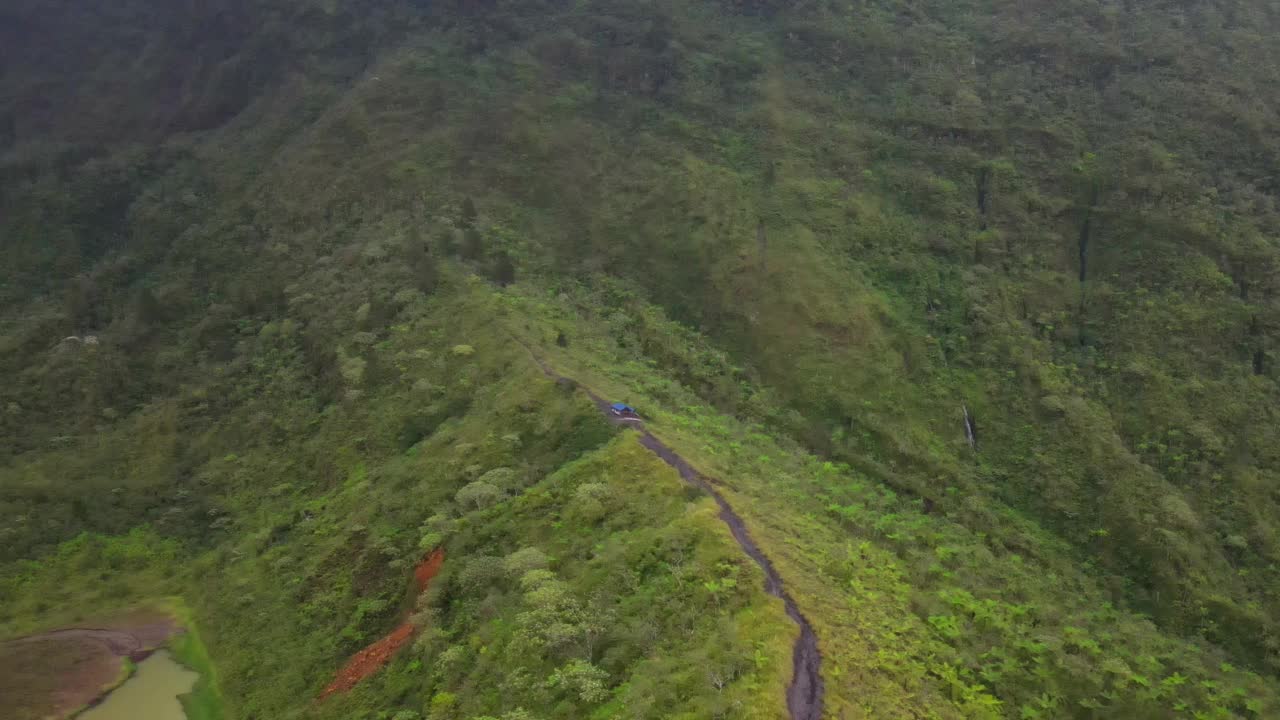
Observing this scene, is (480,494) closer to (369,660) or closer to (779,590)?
(369,660)

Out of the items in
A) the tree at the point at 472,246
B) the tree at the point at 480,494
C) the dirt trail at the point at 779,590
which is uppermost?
the dirt trail at the point at 779,590

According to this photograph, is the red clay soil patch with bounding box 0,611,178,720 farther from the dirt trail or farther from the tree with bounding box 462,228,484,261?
the tree with bounding box 462,228,484,261

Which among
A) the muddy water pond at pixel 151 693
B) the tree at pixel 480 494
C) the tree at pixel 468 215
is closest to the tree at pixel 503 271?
the tree at pixel 468 215

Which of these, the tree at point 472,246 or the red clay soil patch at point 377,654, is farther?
the tree at point 472,246

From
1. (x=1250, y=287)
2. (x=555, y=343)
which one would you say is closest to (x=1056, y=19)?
(x=1250, y=287)

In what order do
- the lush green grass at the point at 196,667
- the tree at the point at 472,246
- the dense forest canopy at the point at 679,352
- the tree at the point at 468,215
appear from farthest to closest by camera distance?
the tree at the point at 468,215 < the tree at the point at 472,246 < the lush green grass at the point at 196,667 < the dense forest canopy at the point at 679,352

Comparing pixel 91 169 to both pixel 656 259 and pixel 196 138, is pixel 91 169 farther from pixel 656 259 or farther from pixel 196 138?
pixel 656 259

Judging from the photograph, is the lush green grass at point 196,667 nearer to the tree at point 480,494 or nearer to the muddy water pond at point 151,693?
the muddy water pond at point 151,693
